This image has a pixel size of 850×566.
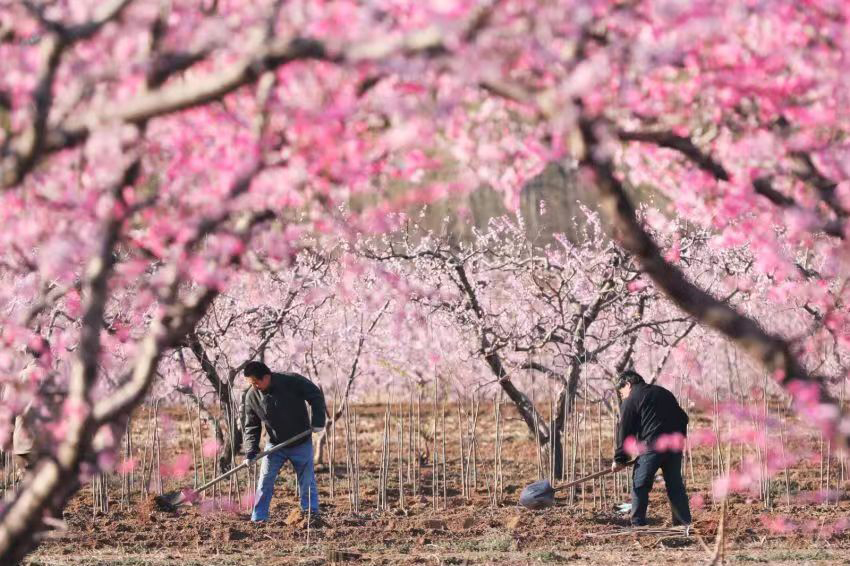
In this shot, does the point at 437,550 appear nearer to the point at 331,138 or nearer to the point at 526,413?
the point at 526,413

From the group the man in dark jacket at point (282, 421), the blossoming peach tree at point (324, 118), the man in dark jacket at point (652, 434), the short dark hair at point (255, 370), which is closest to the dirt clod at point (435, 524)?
the man in dark jacket at point (282, 421)

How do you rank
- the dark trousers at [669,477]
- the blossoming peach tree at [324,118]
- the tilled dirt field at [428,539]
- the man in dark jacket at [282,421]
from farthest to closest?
the man in dark jacket at [282,421] → the dark trousers at [669,477] → the tilled dirt field at [428,539] → the blossoming peach tree at [324,118]

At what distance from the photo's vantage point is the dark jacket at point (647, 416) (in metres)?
8.78

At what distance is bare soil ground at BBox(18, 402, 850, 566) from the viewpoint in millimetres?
7895

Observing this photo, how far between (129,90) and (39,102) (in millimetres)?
774

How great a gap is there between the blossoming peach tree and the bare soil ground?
3197 millimetres

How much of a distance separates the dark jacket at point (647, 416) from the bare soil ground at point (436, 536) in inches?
30.7

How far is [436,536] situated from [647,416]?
6.42 feet

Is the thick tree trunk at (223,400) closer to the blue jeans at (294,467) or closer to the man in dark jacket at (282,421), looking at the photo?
the man in dark jacket at (282,421)

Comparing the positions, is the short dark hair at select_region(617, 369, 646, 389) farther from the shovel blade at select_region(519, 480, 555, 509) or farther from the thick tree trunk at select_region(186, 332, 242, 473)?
the thick tree trunk at select_region(186, 332, 242, 473)

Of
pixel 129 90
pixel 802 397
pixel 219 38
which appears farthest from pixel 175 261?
pixel 802 397

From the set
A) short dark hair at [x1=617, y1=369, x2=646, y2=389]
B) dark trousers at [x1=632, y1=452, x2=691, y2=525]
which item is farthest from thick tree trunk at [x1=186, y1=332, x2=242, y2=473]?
dark trousers at [x1=632, y1=452, x2=691, y2=525]

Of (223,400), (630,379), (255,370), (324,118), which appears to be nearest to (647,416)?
(630,379)

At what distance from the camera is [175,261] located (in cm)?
415
